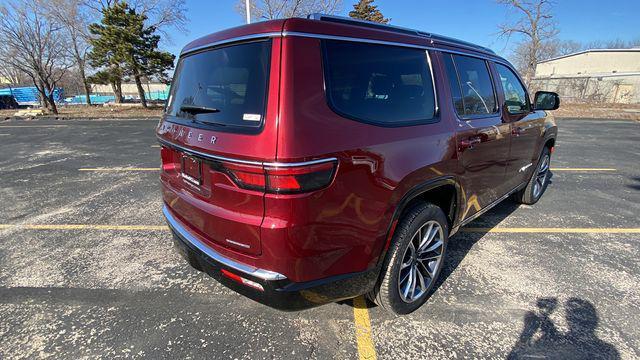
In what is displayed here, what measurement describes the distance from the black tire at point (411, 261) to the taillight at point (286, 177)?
0.83 meters

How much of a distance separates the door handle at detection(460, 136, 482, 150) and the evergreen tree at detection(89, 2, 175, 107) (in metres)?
27.5

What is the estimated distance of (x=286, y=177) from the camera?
164 centimetres

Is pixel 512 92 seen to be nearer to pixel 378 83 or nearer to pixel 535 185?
pixel 535 185

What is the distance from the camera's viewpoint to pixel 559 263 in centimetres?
329

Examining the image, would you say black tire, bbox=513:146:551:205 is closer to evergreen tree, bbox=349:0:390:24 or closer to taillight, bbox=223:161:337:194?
taillight, bbox=223:161:337:194

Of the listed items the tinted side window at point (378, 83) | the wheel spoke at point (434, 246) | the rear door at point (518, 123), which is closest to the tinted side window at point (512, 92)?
the rear door at point (518, 123)

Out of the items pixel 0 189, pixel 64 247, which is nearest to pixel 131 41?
pixel 0 189

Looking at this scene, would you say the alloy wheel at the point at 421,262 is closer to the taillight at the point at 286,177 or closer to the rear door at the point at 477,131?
the rear door at the point at 477,131

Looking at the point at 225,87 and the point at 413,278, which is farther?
the point at 413,278

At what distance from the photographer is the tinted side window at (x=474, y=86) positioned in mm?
2803

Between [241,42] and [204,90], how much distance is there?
0.47m

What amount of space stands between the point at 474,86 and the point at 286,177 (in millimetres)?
2208

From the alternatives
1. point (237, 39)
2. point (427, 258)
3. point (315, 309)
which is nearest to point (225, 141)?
point (237, 39)

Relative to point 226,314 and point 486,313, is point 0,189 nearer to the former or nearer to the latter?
A: point 226,314
